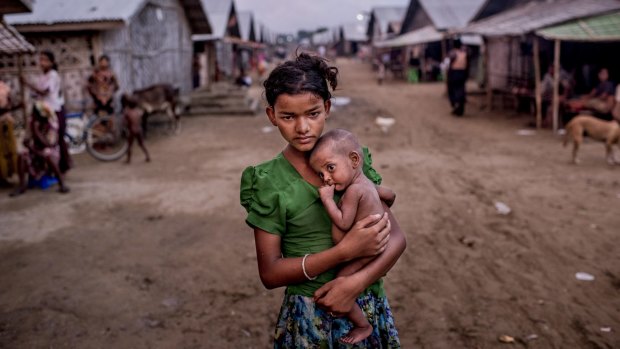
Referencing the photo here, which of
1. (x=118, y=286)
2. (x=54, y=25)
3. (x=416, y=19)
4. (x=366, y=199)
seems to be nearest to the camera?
(x=366, y=199)

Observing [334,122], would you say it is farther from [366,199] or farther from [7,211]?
[366,199]

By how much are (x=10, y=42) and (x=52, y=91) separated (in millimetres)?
Answer: 1041

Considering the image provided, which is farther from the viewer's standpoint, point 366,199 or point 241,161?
point 241,161

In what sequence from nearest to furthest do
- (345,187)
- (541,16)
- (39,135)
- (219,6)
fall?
(345,187) < (39,135) < (541,16) < (219,6)

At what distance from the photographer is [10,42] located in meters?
5.81

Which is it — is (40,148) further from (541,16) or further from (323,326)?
(541,16)

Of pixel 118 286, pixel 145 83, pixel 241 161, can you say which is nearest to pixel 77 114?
pixel 145 83

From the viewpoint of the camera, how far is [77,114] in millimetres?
9820

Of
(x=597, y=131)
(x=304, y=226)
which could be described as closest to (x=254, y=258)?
(x=304, y=226)

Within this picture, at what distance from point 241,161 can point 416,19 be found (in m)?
22.0

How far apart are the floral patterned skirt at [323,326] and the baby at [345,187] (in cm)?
6

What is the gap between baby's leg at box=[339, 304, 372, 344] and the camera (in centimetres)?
161

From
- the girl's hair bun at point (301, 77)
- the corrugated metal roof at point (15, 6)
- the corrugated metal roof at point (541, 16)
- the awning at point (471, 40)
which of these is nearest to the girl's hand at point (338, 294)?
the girl's hair bun at point (301, 77)

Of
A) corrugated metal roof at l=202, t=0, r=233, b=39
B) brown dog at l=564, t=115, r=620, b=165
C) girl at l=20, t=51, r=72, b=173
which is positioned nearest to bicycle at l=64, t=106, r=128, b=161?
girl at l=20, t=51, r=72, b=173
